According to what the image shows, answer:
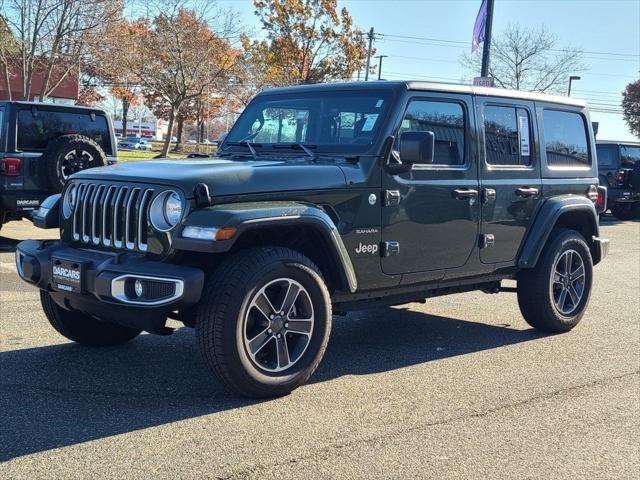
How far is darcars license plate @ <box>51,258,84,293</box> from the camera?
418 centimetres

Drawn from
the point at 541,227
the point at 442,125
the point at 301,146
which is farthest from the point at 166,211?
the point at 541,227

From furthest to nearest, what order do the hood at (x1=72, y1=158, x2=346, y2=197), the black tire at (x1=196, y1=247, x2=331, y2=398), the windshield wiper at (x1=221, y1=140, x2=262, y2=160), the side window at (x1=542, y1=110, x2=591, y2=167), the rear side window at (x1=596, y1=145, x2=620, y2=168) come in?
the rear side window at (x1=596, y1=145, x2=620, y2=168) < the side window at (x1=542, y1=110, x2=591, y2=167) < the windshield wiper at (x1=221, y1=140, x2=262, y2=160) < the hood at (x1=72, y1=158, x2=346, y2=197) < the black tire at (x1=196, y1=247, x2=331, y2=398)

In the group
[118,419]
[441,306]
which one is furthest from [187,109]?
[118,419]

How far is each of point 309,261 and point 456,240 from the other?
4.83 feet

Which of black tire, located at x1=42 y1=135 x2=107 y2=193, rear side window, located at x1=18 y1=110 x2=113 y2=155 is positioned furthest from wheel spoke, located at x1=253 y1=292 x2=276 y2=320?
rear side window, located at x1=18 y1=110 x2=113 y2=155

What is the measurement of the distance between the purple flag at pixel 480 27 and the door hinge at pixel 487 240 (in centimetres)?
1206

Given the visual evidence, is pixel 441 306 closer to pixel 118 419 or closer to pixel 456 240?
pixel 456 240

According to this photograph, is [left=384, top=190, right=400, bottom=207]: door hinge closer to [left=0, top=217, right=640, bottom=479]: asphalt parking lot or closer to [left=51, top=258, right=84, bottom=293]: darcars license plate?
[left=0, top=217, right=640, bottom=479]: asphalt parking lot

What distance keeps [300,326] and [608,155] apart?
16243 mm

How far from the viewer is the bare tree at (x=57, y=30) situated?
68.2 feet

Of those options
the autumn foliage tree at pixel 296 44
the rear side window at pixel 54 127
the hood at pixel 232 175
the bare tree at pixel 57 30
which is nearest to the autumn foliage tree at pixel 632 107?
the autumn foliage tree at pixel 296 44

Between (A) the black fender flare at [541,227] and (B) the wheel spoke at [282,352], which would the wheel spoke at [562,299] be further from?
(B) the wheel spoke at [282,352]

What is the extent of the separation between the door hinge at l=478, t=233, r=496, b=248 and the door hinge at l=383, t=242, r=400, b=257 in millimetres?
938

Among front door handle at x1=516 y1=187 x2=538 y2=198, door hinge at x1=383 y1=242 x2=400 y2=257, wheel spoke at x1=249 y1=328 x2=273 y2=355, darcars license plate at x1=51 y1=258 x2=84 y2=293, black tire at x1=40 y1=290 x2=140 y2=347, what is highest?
front door handle at x1=516 y1=187 x2=538 y2=198
